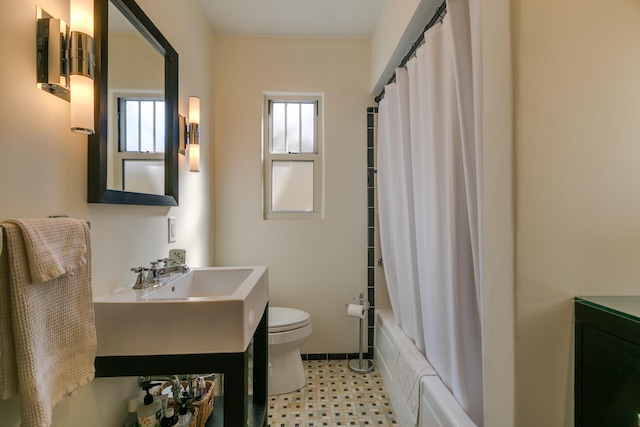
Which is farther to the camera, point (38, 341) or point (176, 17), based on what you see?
point (176, 17)

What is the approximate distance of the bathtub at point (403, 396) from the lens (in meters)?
1.17

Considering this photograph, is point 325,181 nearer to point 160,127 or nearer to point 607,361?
point 160,127

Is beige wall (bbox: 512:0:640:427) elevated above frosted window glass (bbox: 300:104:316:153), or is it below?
below

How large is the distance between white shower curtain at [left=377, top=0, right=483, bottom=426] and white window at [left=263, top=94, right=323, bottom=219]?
86 centimetres

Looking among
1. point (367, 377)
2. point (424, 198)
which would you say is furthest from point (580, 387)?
point (367, 377)

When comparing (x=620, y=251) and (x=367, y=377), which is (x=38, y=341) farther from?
(x=367, y=377)

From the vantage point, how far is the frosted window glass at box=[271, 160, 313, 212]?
8.39 ft

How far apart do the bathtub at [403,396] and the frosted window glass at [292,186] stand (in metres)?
1.03

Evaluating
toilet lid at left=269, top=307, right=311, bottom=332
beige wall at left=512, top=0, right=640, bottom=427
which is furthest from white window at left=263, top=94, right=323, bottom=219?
beige wall at left=512, top=0, right=640, bottom=427

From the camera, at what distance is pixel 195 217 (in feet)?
6.55

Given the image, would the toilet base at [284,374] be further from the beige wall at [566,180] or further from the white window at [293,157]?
the beige wall at [566,180]

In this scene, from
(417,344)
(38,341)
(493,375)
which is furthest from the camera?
(417,344)

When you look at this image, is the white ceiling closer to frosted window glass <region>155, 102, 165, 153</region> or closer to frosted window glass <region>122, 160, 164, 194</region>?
frosted window glass <region>155, 102, 165, 153</region>

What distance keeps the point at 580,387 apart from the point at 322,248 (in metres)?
1.84
